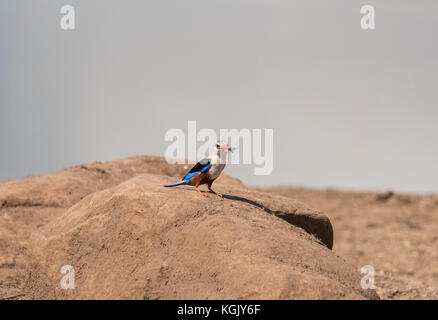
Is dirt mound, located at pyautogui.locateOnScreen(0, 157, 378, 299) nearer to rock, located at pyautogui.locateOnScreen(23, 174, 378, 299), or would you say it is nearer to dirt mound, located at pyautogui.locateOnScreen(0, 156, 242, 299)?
rock, located at pyautogui.locateOnScreen(23, 174, 378, 299)

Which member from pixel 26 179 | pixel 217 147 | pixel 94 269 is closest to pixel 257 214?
pixel 217 147

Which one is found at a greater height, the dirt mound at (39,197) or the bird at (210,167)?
the bird at (210,167)

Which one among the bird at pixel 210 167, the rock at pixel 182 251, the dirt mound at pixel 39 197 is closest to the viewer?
the rock at pixel 182 251

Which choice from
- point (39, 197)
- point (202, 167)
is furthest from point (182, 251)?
point (39, 197)

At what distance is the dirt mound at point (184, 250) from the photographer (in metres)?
5.20

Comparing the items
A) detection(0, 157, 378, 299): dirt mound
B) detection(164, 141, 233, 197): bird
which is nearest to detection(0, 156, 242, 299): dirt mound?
detection(0, 157, 378, 299): dirt mound

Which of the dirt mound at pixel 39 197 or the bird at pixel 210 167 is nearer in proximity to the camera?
the bird at pixel 210 167

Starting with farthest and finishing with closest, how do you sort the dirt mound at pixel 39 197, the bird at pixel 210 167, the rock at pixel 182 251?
1. the dirt mound at pixel 39 197
2. the bird at pixel 210 167
3. the rock at pixel 182 251

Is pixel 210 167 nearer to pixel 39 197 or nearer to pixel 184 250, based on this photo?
pixel 184 250

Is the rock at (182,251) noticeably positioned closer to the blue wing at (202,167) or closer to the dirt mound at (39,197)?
the blue wing at (202,167)

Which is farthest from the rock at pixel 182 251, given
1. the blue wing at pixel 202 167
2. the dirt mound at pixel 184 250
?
the blue wing at pixel 202 167

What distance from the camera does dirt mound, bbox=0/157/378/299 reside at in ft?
17.1
